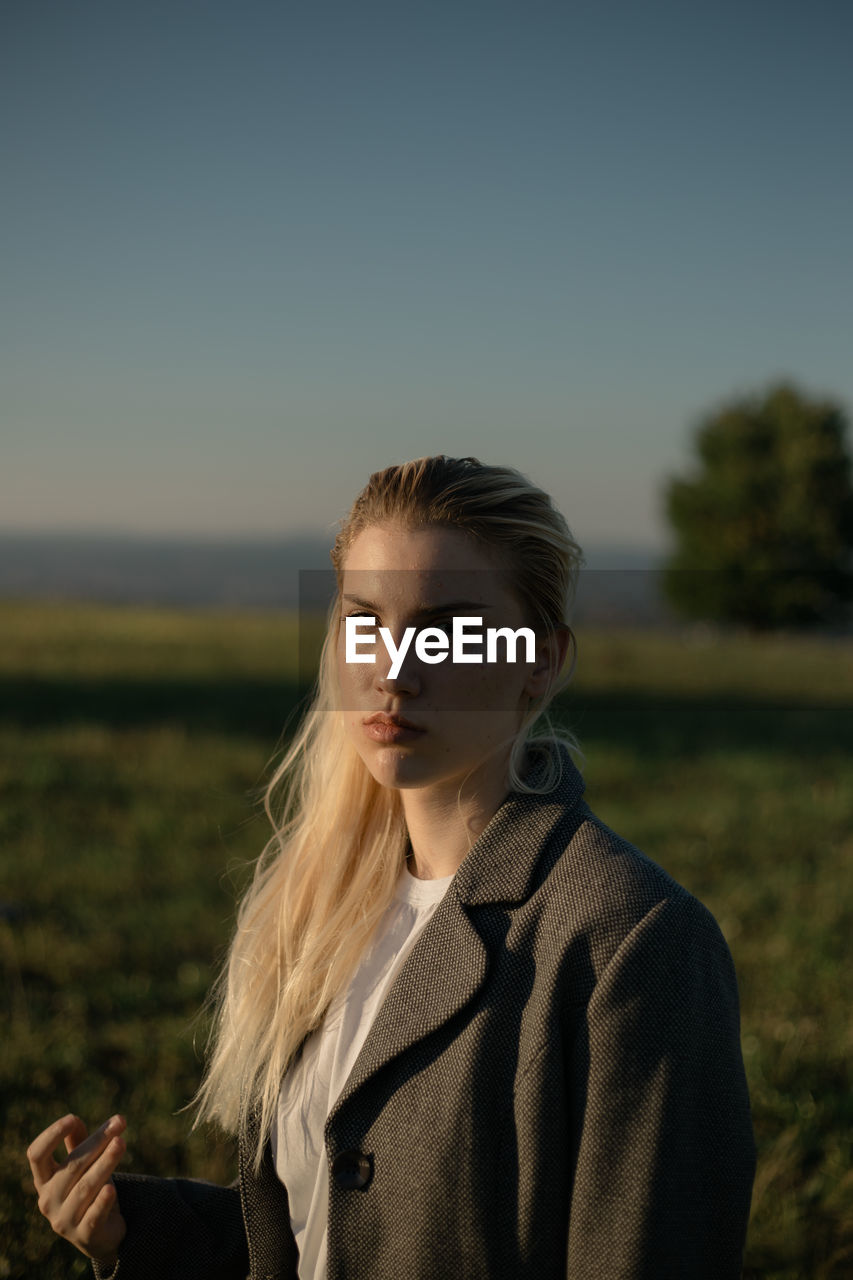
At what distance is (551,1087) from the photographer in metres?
1.81

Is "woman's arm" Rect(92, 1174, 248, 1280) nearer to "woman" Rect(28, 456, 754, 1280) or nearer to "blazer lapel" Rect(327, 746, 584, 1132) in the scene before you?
"woman" Rect(28, 456, 754, 1280)

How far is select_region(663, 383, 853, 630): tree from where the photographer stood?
55781 millimetres

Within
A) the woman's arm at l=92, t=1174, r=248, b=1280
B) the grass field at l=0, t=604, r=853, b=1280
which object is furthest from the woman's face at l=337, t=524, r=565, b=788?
the grass field at l=0, t=604, r=853, b=1280

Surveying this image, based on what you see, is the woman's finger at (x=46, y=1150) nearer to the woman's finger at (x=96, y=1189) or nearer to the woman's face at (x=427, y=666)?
the woman's finger at (x=96, y=1189)

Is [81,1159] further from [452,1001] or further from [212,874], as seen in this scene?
[212,874]

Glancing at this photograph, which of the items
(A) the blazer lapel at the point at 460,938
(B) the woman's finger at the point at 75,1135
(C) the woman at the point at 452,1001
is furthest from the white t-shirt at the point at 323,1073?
(B) the woman's finger at the point at 75,1135

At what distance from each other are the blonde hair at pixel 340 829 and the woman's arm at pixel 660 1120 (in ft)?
1.51

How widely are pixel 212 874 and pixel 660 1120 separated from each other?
624cm

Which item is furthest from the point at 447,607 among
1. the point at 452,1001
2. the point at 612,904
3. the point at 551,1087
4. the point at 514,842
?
the point at 551,1087

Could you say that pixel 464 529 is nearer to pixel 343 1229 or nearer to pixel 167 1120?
pixel 343 1229

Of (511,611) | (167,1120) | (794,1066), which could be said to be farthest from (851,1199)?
(511,611)

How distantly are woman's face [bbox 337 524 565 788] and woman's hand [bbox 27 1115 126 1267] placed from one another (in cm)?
98

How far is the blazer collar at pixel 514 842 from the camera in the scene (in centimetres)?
201

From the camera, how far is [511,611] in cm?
211
